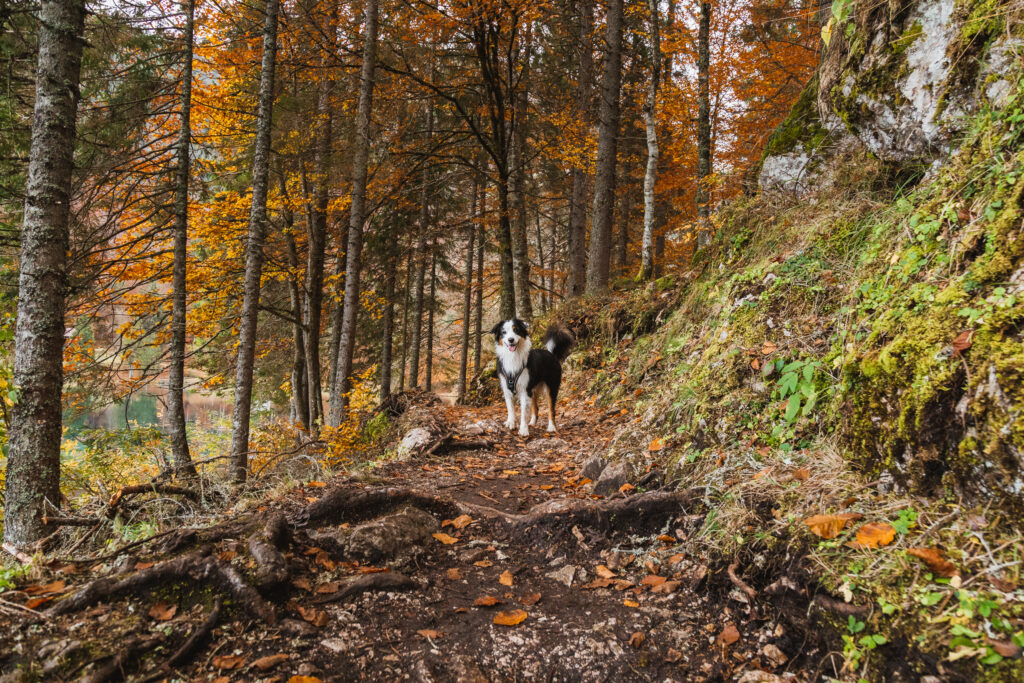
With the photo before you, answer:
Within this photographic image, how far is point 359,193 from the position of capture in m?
8.96

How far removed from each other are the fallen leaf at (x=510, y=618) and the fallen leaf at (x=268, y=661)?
101 centimetres

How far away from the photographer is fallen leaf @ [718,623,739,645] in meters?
2.15

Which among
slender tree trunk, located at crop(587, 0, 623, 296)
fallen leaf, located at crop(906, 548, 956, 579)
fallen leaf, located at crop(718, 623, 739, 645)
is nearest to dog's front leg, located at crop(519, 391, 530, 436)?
slender tree trunk, located at crop(587, 0, 623, 296)

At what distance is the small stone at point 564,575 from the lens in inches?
113

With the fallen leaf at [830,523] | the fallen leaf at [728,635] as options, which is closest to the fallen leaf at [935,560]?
the fallen leaf at [830,523]

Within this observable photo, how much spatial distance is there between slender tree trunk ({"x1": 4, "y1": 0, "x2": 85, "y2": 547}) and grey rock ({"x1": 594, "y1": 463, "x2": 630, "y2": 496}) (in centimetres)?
433

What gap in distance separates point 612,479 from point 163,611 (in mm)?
2879

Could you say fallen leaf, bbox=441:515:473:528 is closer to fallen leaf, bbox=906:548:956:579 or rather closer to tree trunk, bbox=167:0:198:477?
fallen leaf, bbox=906:548:956:579

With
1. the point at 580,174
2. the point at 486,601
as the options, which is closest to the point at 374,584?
the point at 486,601

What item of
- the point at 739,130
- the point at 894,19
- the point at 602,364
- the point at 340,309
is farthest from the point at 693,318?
the point at 739,130

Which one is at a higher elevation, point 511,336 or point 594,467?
point 511,336

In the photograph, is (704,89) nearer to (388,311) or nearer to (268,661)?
(388,311)

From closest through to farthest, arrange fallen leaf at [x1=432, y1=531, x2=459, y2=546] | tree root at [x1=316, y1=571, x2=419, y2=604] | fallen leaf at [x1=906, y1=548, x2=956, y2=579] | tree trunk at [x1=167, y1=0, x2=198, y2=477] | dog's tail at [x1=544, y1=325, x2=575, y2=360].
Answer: fallen leaf at [x1=906, y1=548, x2=956, y2=579] → tree root at [x1=316, y1=571, x2=419, y2=604] → fallen leaf at [x1=432, y1=531, x2=459, y2=546] → tree trunk at [x1=167, y1=0, x2=198, y2=477] → dog's tail at [x1=544, y1=325, x2=575, y2=360]

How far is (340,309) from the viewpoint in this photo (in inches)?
543
